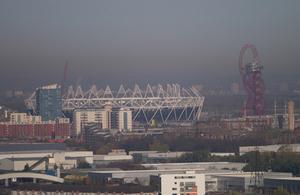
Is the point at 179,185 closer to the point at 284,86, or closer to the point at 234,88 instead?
the point at 284,86

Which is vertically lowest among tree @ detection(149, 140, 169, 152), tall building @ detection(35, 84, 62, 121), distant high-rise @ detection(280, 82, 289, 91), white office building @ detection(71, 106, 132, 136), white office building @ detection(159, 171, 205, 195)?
white office building @ detection(159, 171, 205, 195)

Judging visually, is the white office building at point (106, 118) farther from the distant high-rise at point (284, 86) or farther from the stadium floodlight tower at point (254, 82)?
the distant high-rise at point (284, 86)

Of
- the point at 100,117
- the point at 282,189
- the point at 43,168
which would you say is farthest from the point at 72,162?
the point at 100,117

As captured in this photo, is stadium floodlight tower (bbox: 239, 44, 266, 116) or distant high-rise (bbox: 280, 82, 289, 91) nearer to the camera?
stadium floodlight tower (bbox: 239, 44, 266, 116)

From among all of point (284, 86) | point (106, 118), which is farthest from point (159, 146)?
point (284, 86)

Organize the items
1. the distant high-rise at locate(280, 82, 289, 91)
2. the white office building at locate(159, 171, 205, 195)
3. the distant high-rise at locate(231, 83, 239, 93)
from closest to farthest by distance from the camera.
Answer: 1. the white office building at locate(159, 171, 205, 195)
2. the distant high-rise at locate(280, 82, 289, 91)
3. the distant high-rise at locate(231, 83, 239, 93)

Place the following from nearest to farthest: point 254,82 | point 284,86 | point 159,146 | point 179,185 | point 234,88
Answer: point 179,185 → point 159,146 → point 254,82 → point 284,86 → point 234,88

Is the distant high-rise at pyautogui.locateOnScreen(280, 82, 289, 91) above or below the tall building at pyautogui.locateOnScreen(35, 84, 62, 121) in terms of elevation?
above

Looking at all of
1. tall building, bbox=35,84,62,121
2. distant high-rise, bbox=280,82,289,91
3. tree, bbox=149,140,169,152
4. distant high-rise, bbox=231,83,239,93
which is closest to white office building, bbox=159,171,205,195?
tree, bbox=149,140,169,152

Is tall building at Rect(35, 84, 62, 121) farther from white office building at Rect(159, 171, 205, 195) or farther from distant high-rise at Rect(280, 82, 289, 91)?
distant high-rise at Rect(280, 82, 289, 91)
